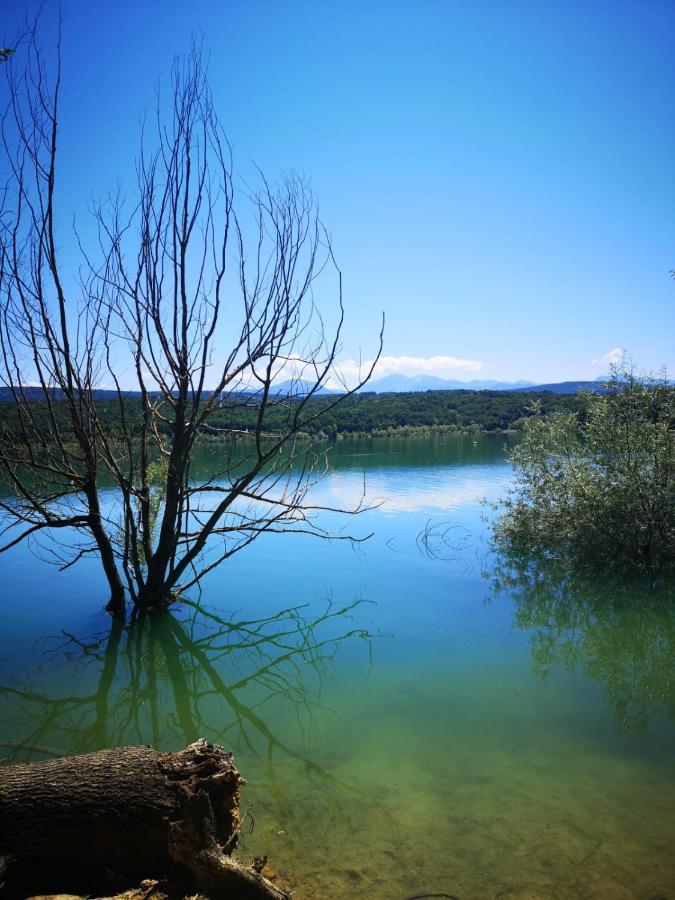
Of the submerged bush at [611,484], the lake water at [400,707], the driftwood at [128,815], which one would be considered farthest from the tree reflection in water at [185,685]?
the submerged bush at [611,484]

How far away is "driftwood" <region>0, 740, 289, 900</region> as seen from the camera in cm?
324

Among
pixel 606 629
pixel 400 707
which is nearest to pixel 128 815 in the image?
pixel 400 707

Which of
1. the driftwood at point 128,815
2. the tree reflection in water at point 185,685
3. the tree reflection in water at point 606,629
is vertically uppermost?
the driftwood at point 128,815

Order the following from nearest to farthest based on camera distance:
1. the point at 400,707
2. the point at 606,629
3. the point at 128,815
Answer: the point at 128,815, the point at 400,707, the point at 606,629

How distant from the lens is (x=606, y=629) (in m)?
7.79

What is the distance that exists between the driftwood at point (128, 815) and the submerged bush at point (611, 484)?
8617 mm

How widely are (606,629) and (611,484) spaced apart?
3347mm

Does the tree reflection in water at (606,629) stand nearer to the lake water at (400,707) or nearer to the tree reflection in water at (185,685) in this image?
the lake water at (400,707)

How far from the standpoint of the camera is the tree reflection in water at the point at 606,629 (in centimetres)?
601

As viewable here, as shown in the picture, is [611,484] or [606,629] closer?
[606,629]

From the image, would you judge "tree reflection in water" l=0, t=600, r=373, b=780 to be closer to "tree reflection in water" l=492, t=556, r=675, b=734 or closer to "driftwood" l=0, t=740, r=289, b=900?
"driftwood" l=0, t=740, r=289, b=900

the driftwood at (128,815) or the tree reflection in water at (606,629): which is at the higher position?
the driftwood at (128,815)

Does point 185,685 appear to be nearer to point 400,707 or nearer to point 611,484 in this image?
point 400,707

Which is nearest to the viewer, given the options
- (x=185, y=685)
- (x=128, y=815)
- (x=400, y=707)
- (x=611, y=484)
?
(x=128, y=815)
